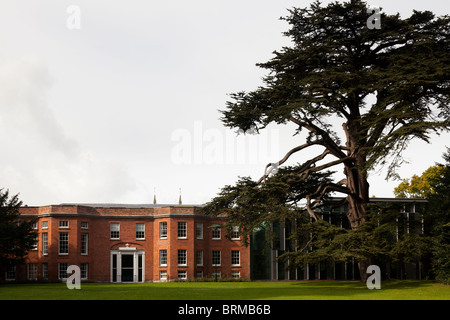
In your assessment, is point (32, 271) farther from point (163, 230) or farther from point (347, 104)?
point (347, 104)

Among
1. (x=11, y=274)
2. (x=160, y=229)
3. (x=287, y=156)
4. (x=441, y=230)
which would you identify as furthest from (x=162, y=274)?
(x=441, y=230)

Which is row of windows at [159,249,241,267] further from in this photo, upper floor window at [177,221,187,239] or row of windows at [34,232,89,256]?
row of windows at [34,232,89,256]

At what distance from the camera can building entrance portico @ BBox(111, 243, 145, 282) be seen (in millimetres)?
57219

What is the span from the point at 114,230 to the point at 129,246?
2.07 metres

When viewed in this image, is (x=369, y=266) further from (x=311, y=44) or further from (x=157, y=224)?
(x=157, y=224)

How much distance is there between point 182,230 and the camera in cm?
5644

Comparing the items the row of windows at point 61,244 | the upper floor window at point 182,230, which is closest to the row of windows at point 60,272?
the row of windows at point 61,244

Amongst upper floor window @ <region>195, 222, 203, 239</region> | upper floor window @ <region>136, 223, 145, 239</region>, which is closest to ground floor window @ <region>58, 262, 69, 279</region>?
upper floor window @ <region>136, 223, 145, 239</region>

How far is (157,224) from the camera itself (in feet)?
190

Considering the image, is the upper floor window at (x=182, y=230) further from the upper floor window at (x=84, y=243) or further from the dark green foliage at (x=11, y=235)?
the dark green foliage at (x=11, y=235)

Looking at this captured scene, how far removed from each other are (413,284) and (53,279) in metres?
31.4

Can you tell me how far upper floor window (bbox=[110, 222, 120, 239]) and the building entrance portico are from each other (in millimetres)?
1218
